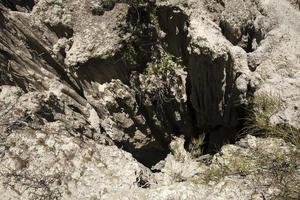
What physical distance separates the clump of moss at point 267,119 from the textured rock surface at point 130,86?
0.30 ft

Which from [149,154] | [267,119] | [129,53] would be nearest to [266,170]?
[267,119]

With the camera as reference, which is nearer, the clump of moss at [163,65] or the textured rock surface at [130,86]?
the textured rock surface at [130,86]

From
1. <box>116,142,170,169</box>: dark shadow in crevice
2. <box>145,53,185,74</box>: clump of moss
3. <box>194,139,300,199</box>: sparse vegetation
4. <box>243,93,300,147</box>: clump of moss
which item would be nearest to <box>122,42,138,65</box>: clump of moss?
<box>145,53,185,74</box>: clump of moss

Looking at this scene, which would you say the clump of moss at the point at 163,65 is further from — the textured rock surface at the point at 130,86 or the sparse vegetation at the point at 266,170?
the sparse vegetation at the point at 266,170

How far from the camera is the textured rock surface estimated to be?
3.96m

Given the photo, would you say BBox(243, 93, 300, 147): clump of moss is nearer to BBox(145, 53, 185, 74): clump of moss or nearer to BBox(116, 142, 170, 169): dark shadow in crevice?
BBox(145, 53, 185, 74): clump of moss

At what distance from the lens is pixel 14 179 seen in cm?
379

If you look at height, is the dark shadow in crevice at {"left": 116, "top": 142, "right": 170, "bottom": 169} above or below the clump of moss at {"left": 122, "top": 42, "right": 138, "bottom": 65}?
below

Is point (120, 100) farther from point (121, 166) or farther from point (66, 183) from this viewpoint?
point (66, 183)

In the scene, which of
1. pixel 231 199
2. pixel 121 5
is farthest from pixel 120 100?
pixel 231 199

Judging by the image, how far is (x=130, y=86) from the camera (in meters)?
5.06

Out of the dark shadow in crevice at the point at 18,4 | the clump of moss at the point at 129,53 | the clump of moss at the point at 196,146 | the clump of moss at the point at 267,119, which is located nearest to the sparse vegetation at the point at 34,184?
the clump of moss at the point at 129,53

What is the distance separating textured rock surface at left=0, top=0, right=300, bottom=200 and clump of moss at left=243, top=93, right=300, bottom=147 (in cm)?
9

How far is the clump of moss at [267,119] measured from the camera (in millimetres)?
3512
